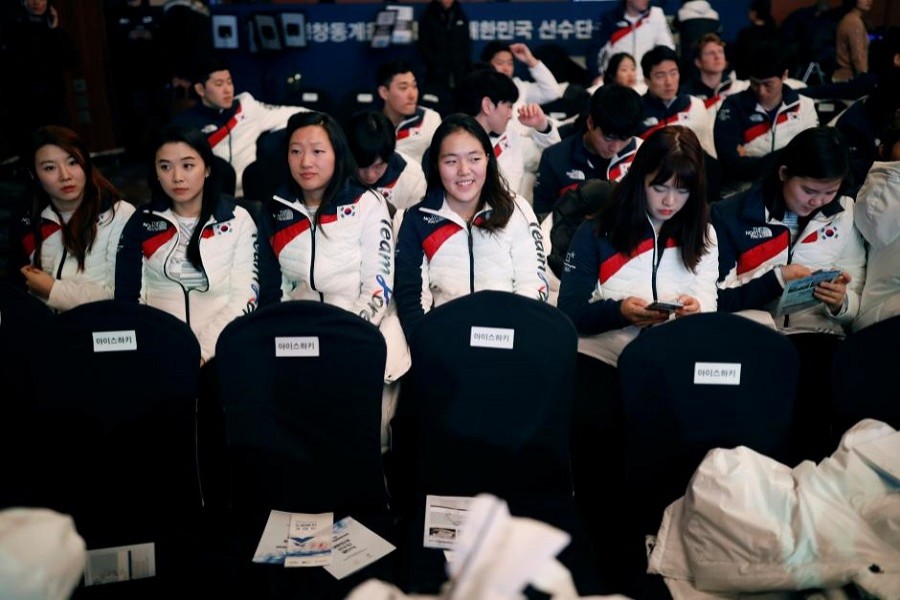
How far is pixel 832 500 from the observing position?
1.69 metres

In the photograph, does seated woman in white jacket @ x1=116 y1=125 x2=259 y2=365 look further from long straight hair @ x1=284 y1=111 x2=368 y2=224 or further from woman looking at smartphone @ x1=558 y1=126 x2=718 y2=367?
woman looking at smartphone @ x1=558 y1=126 x2=718 y2=367

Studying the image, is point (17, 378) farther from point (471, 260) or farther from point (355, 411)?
point (471, 260)

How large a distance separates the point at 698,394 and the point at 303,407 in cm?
102

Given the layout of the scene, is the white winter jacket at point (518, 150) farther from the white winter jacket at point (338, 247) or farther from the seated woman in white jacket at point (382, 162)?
the white winter jacket at point (338, 247)

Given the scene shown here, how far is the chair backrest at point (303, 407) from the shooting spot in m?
1.94

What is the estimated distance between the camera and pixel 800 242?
2.73 meters

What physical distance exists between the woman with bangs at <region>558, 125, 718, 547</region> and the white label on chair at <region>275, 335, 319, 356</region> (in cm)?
89

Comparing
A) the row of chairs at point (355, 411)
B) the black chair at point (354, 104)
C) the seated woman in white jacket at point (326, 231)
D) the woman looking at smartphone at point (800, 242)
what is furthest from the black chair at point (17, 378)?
the black chair at point (354, 104)

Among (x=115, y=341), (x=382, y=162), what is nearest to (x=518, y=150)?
(x=382, y=162)

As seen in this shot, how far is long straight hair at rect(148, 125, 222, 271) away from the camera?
275 centimetres

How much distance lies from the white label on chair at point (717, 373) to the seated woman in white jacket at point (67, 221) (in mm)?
2140

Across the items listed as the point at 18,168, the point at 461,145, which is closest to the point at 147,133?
the point at 18,168

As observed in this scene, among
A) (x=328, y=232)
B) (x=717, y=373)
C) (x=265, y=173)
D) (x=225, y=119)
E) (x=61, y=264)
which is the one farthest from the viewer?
(x=225, y=119)

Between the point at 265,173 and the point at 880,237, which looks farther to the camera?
the point at 265,173
